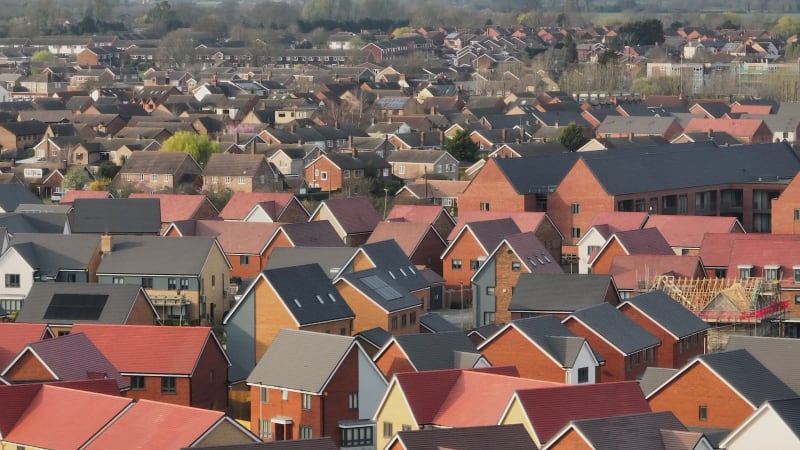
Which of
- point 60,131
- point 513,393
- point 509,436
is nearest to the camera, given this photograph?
point 509,436

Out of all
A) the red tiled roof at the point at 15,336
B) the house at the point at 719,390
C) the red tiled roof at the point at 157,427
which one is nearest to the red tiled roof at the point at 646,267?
the house at the point at 719,390

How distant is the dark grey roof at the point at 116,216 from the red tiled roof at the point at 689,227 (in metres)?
9.13

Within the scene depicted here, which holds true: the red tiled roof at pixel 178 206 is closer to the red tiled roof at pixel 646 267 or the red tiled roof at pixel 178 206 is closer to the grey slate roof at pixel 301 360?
the red tiled roof at pixel 646 267

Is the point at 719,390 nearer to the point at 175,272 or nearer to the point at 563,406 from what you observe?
the point at 563,406

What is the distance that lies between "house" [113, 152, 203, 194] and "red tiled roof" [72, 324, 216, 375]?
20.4 metres

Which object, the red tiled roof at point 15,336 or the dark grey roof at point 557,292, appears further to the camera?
the dark grey roof at point 557,292

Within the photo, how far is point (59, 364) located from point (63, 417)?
2561 mm

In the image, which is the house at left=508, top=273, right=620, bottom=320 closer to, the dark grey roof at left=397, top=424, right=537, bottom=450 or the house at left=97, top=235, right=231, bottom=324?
the house at left=97, top=235, right=231, bottom=324

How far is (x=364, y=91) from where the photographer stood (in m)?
68.1

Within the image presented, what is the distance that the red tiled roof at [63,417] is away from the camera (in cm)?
1741

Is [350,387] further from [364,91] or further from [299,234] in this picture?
[364,91]

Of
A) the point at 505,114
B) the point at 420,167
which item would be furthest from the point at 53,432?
the point at 505,114

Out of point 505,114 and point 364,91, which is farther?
point 364,91

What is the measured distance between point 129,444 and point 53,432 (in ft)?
4.07
